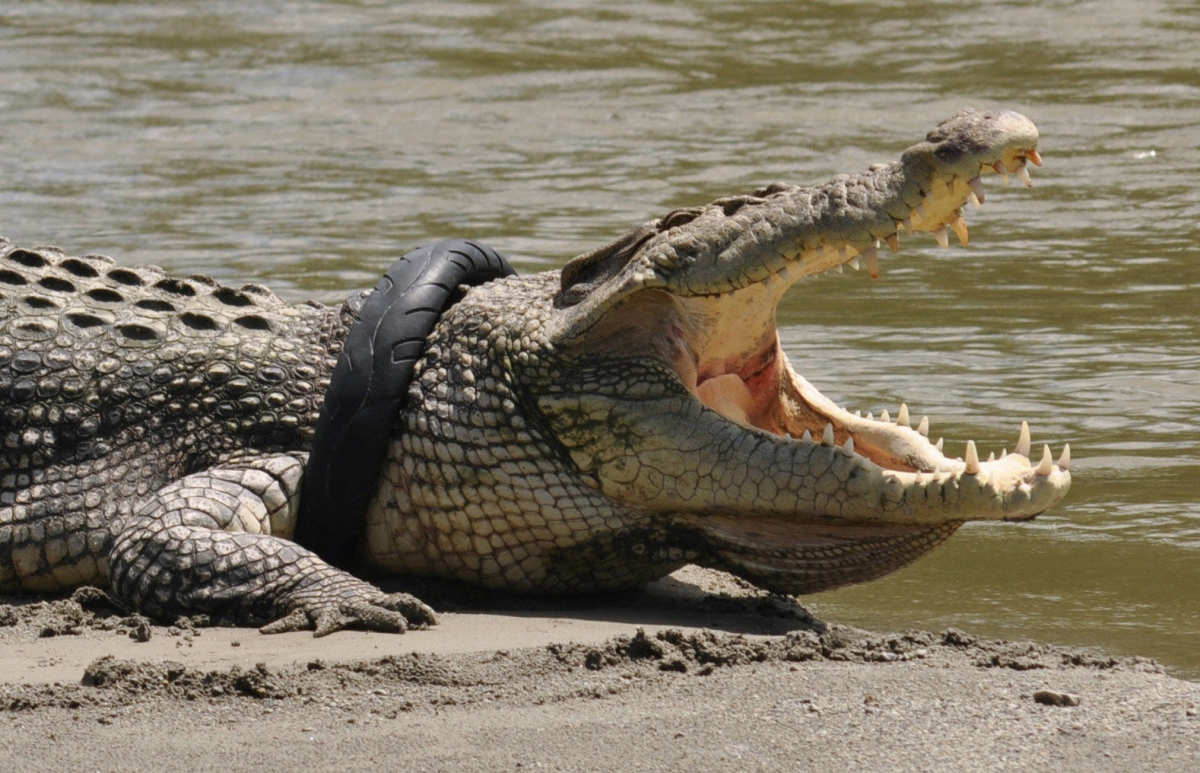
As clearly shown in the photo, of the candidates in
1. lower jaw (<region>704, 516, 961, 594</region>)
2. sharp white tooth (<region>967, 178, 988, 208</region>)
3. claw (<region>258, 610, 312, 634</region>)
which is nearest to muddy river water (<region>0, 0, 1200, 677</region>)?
lower jaw (<region>704, 516, 961, 594</region>)

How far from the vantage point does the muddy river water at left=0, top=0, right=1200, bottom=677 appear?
6.29m

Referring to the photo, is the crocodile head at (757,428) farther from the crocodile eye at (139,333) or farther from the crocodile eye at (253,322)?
the crocodile eye at (139,333)

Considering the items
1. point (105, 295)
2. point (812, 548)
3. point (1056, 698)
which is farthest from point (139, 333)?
point (1056, 698)

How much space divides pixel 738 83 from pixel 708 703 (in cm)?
1153

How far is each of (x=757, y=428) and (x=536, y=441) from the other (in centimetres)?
60

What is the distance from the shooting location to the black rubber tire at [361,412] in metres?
5.17

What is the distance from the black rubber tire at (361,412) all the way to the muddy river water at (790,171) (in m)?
1.37

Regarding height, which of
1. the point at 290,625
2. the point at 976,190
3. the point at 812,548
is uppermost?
the point at 976,190

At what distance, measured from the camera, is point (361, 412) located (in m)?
5.17

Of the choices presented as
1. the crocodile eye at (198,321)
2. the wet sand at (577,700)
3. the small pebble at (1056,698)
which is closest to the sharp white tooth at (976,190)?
the wet sand at (577,700)

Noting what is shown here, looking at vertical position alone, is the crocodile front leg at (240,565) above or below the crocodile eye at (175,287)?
below

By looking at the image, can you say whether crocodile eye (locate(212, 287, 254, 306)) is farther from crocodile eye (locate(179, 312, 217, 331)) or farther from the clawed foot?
the clawed foot

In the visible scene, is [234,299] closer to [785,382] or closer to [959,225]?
[785,382]

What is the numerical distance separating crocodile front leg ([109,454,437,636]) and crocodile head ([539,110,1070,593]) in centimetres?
73
